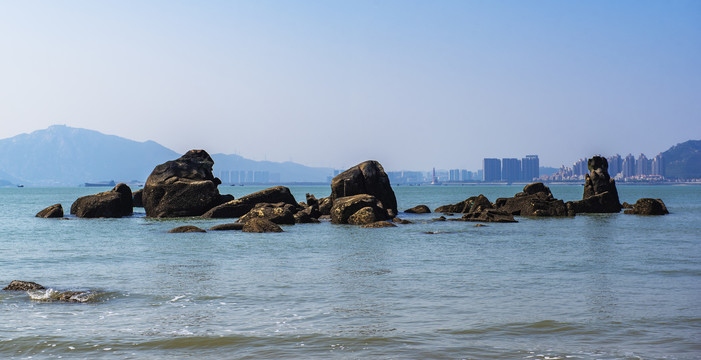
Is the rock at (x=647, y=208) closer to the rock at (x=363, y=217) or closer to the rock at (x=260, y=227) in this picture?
the rock at (x=363, y=217)

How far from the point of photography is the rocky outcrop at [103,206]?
52169 millimetres

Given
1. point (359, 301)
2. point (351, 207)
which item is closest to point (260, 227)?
point (351, 207)

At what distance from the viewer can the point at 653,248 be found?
27.2 m

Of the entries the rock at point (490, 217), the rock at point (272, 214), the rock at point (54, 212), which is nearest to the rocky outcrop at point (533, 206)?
the rock at point (490, 217)

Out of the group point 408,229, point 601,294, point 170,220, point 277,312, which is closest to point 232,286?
point 277,312

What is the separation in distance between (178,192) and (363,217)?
1663 cm

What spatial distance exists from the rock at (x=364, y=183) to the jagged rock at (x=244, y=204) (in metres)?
4.49

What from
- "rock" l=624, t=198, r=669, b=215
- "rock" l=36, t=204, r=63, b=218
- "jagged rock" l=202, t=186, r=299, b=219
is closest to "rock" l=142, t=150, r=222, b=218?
"jagged rock" l=202, t=186, r=299, b=219

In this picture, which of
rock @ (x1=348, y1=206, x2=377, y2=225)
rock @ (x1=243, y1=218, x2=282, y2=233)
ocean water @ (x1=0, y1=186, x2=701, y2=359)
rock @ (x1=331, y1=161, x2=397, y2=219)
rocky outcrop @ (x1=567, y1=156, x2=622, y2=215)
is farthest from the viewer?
rocky outcrop @ (x1=567, y1=156, x2=622, y2=215)

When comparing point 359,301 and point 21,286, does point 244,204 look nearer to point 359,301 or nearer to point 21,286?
point 21,286

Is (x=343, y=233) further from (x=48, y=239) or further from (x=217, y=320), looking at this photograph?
(x=217, y=320)

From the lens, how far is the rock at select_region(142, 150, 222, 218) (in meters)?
49.6

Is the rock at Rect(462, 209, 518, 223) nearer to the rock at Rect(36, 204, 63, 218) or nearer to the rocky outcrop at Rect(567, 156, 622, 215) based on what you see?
the rocky outcrop at Rect(567, 156, 622, 215)

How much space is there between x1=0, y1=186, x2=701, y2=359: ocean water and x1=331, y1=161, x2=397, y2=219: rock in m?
18.2
